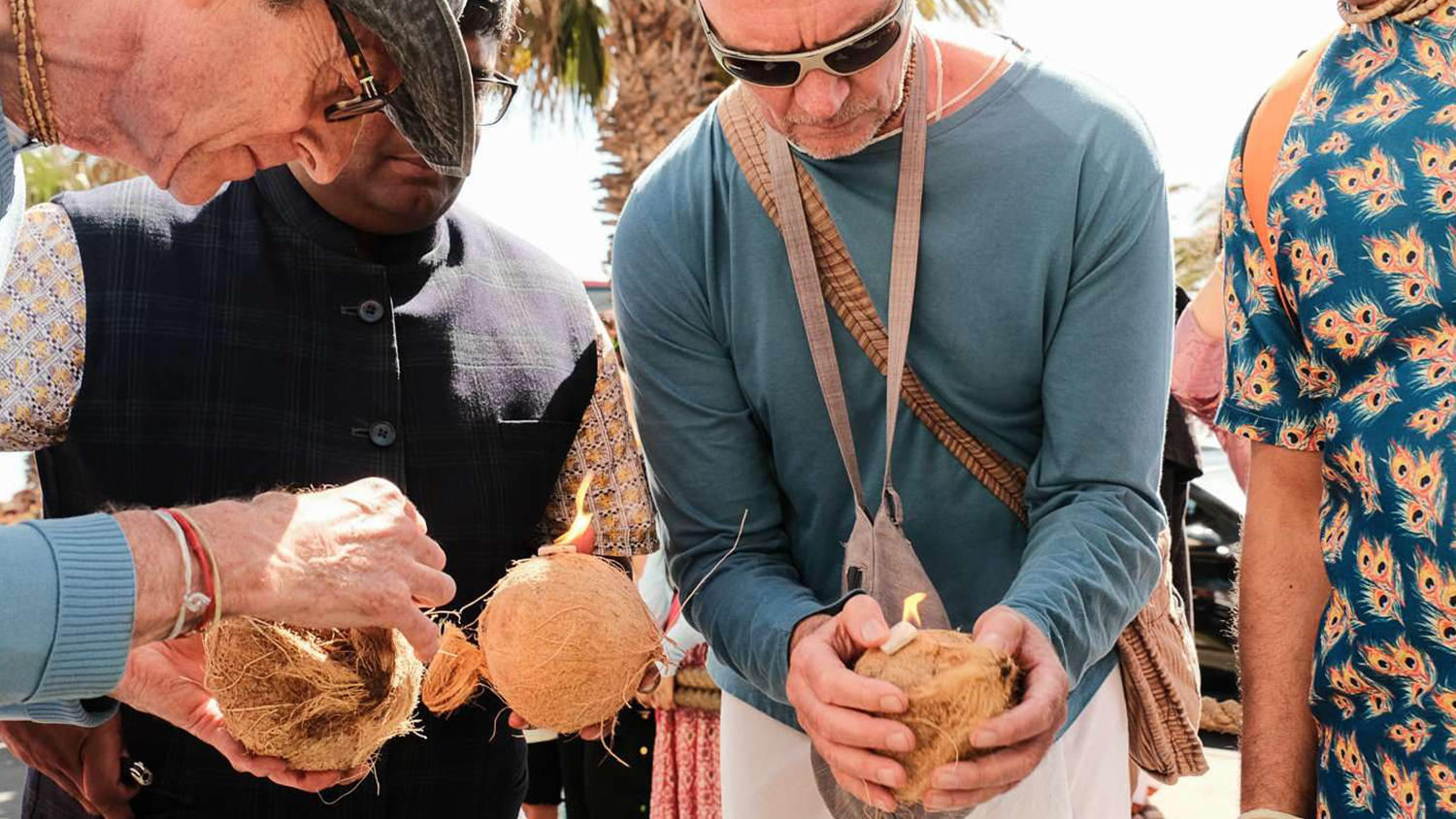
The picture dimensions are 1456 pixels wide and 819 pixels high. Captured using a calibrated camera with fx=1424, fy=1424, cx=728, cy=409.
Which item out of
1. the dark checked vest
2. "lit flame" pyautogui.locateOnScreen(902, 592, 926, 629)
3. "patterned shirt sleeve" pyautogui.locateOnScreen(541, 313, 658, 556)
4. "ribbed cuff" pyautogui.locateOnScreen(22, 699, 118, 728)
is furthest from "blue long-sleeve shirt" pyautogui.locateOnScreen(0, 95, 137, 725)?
"patterned shirt sleeve" pyautogui.locateOnScreen(541, 313, 658, 556)

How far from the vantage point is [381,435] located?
2803 millimetres

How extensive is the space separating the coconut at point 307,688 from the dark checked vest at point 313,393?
463 mm

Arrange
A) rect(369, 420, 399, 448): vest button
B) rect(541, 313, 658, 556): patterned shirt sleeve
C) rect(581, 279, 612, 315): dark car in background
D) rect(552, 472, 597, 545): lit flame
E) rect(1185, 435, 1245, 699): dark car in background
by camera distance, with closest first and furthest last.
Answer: rect(552, 472, 597, 545): lit flame < rect(369, 420, 399, 448): vest button < rect(541, 313, 658, 556): patterned shirt sleeve < rect(1185, 435, 1245, 699): dark car in background < rect(581, 279, 612, 315): dark car in background

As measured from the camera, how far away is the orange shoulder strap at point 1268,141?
2.31 meters

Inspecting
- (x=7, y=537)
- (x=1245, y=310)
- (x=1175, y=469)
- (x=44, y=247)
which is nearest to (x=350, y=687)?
(x=7, y=537)

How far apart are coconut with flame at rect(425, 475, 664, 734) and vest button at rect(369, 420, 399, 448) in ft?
1.43

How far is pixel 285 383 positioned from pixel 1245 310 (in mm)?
1775

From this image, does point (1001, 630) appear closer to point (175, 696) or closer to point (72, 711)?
point (175, 696)

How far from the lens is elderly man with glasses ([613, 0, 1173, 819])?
99.1 inches

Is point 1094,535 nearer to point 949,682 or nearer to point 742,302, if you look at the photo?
point 949,682

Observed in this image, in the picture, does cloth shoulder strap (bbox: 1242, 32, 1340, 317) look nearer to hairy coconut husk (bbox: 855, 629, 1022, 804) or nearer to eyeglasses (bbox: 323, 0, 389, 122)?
hairy coconut husk (bbox: 855, 629, 1022, 804)

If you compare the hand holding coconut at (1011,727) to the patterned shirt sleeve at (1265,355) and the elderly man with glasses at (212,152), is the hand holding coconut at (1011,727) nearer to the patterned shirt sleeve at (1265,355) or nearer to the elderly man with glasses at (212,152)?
the patterned shirt sleeve at (1265,355)

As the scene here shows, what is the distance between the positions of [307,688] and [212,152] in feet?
2.79

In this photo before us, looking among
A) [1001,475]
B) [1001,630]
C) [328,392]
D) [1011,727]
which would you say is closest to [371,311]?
[328,392]
